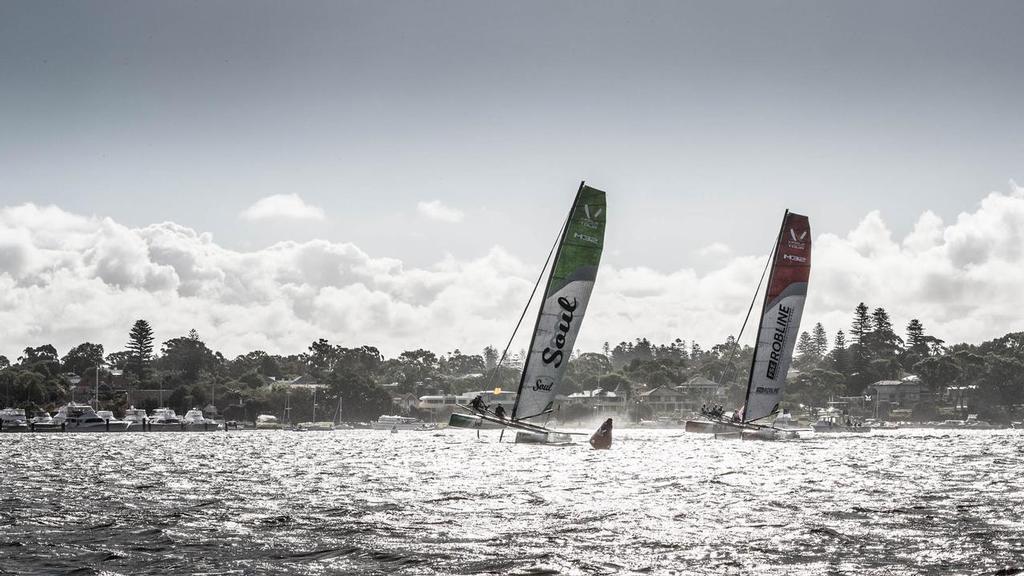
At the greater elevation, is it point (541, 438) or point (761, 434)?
point (761, 434)

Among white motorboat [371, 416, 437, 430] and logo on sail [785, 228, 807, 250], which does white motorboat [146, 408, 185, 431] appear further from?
logo on sail [785, 228, 807, 250]

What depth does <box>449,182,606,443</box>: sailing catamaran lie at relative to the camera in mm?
56688

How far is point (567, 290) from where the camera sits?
56875 millimetres

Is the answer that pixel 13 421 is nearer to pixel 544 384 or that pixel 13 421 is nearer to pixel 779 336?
pixel 544 384

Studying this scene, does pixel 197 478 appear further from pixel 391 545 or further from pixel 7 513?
pixel 391 545

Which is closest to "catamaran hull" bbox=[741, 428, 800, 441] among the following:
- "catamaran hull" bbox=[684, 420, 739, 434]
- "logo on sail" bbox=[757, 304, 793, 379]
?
"catamaran hull" bbox=[684, 420, 739, 434]

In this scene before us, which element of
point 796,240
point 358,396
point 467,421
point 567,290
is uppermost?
point 796,240

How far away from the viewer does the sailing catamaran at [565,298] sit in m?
56.7

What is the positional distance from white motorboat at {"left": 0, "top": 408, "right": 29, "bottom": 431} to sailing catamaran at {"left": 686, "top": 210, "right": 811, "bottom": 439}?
9378 centimetres

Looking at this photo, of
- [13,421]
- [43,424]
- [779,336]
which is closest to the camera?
[779,336]

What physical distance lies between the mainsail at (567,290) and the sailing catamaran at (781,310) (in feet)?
64.1

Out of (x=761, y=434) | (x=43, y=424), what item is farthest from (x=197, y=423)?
(x=761, y=434)

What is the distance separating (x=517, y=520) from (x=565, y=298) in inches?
1314

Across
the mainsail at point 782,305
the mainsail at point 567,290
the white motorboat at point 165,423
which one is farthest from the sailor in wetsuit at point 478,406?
the white motorboat at point 165,423
